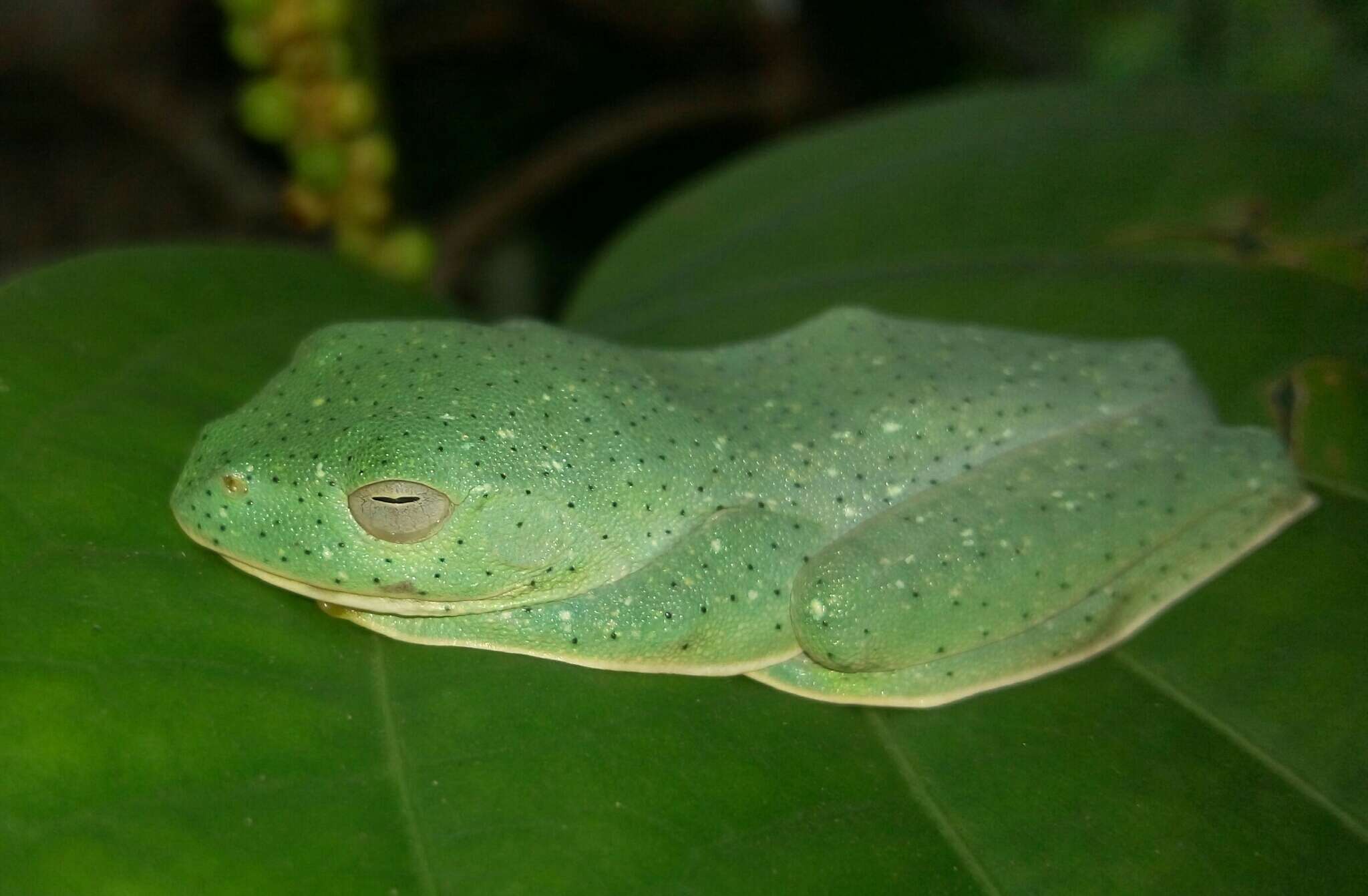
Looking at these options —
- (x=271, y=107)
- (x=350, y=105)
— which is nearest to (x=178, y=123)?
(x=271, y=107)

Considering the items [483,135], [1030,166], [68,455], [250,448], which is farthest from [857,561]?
[483,135]

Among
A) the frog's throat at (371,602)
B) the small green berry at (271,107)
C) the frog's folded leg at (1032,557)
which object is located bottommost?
the frog's folded leg at (1032,557)

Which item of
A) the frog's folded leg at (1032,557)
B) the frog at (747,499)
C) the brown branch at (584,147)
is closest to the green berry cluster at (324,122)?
the brown branch at (584,147)

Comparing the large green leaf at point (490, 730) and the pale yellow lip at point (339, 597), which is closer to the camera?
the large green leaf at point (490, 730)

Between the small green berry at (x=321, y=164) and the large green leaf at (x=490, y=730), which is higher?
the small green berry at (x=321, y=164)

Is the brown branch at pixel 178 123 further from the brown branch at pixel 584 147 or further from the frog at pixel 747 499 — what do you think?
the frog at pixel 747 499

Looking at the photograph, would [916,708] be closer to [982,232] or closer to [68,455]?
[68,455]
